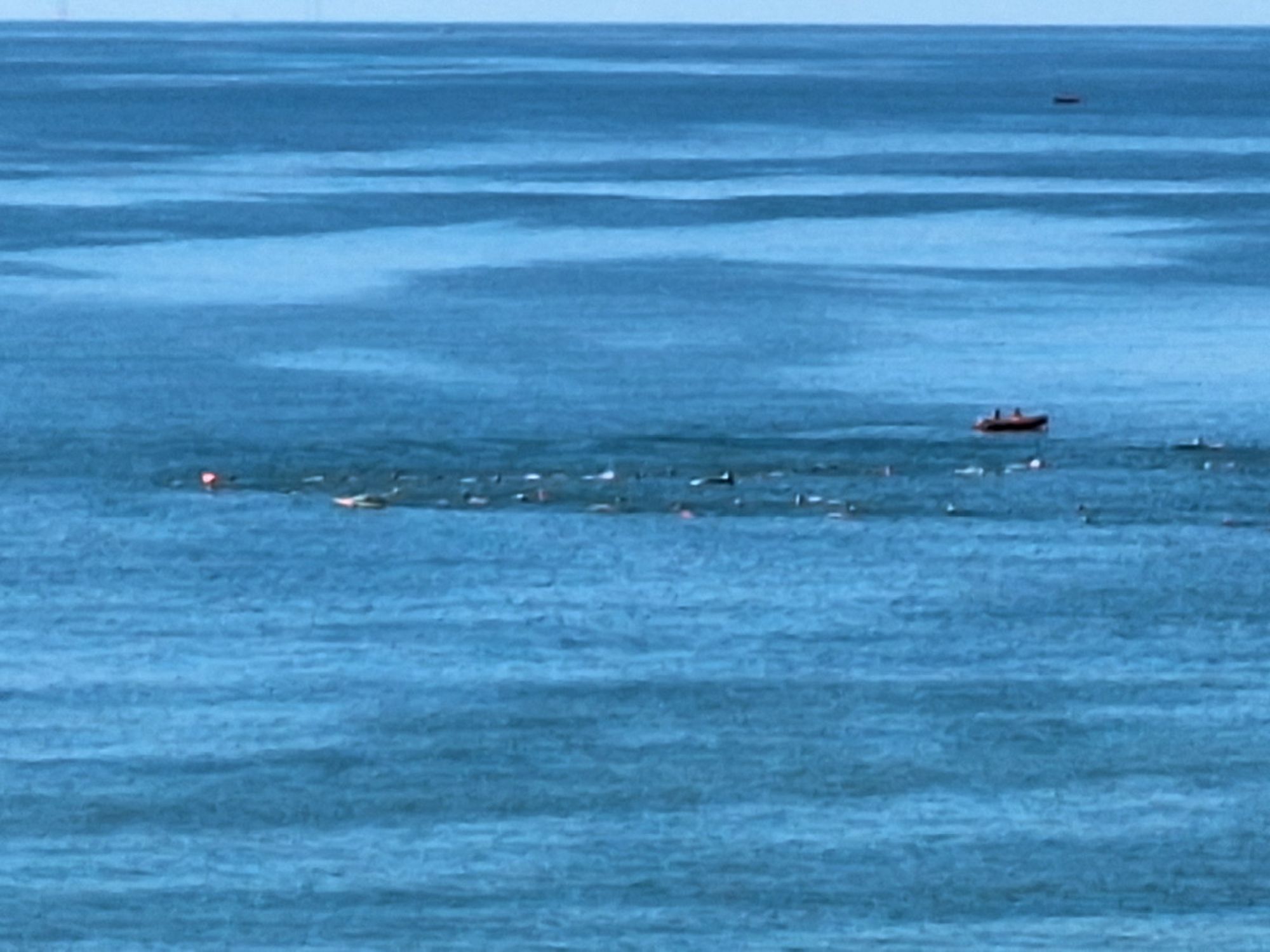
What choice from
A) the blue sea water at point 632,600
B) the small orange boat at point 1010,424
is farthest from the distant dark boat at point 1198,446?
the small orange boat at point 1010,424

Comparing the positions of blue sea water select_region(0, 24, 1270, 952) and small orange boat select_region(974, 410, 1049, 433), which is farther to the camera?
small orange boat select_region(974, 410, 1049, 433)

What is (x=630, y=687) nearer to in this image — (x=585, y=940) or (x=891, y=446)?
(x=585, y=940)

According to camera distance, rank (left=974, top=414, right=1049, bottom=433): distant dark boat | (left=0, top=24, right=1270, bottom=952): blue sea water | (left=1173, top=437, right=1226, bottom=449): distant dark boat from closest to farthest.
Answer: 1. (left=0, top=24, right=1270, bottom=952): blue sea water
2. (left=1173, top=437, right=1226, bottom=449): distant dark boat
3. (left=974, top=414, right=1049, bottom=433): distant dark boat

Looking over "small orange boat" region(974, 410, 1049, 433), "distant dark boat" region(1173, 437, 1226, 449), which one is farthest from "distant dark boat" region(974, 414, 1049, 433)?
"distant dark boat" region(1173, 437, 1226, 449)

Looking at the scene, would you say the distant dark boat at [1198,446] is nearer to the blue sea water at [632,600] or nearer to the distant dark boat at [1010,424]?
the blue sea water at [632,600]

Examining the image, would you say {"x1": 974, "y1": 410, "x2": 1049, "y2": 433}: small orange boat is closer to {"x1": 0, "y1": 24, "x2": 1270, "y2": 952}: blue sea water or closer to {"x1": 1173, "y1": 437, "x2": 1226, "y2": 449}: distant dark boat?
{"x1": 0, "y1": 24, "x2": 1270, "y2": 952}: blue sea water

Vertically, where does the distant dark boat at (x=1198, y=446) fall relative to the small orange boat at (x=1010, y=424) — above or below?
below

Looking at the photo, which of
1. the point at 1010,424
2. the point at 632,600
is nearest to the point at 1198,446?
the point at 1010,424

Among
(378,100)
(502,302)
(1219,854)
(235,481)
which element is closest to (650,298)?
(502,302)
